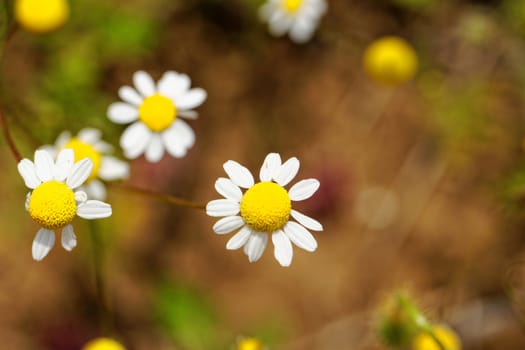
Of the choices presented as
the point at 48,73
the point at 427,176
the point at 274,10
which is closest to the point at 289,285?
the point at 427,176

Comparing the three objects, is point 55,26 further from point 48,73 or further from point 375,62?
point 375,62

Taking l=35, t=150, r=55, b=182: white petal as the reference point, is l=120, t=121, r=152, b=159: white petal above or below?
above

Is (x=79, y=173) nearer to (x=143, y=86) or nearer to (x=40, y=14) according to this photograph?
(x=143, y=86)

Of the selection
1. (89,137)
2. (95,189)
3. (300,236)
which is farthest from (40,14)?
(300,236)

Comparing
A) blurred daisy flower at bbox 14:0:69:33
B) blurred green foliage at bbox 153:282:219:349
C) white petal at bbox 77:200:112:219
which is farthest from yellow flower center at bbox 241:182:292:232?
blurred green foliage at bbox 153:282:219:349

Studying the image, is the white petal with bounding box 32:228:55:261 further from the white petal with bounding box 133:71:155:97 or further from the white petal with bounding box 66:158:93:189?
the white petal with bounding box 133:71:155:97
